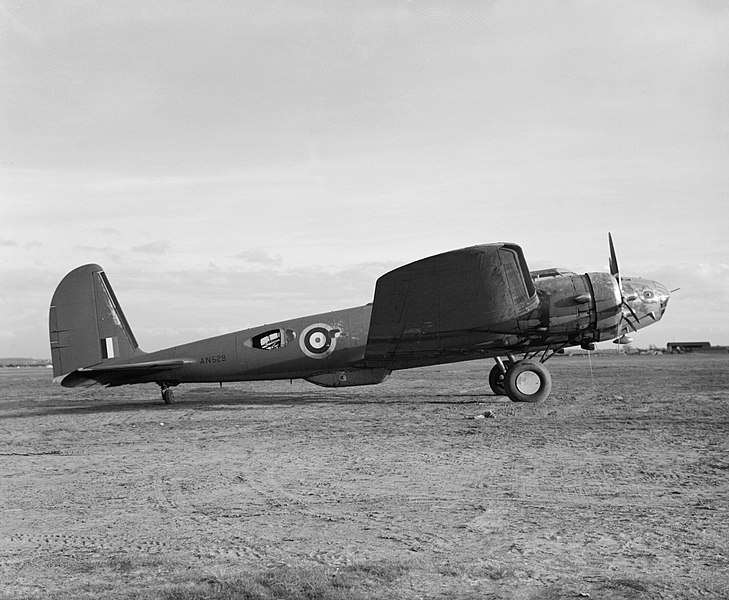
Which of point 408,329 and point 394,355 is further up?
point 408,329

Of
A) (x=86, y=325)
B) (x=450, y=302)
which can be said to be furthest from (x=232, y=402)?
(x=450, y=302)

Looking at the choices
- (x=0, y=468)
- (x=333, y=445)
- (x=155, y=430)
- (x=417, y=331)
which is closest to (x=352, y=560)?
(x=333, y=445)

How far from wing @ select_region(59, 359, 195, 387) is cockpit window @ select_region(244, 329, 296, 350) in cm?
165

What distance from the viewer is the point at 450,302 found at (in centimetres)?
1492

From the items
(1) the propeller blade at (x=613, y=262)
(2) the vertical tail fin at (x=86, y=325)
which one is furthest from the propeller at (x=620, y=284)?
(2) the vertical tail fin at (x=86, y=325)

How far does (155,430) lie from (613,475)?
8.06m

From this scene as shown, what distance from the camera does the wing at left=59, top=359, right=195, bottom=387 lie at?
639 inches

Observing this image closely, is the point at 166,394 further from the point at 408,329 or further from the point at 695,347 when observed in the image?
the point at 695,347

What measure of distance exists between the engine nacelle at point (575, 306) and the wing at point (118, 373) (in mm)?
8509

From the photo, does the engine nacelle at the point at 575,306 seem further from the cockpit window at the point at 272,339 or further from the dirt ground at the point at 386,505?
the cockpit window at the point at 272,339

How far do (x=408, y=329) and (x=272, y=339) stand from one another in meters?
3.55

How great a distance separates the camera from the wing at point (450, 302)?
46.6 ft

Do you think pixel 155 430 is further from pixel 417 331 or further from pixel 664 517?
pixel 664 517

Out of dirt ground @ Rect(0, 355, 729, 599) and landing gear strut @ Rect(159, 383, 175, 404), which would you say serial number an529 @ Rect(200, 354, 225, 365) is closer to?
landing gear strut @ Rect(159, 383, 175, 404)
